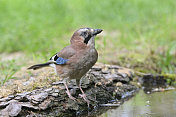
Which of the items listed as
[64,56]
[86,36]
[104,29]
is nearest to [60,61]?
[64,56]

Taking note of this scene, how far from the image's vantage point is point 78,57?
15.8 feet

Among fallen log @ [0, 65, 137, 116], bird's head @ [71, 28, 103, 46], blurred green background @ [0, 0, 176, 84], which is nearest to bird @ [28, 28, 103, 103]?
bird's head @ [71, 28, 103, 46]

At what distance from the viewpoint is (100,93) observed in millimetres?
5453

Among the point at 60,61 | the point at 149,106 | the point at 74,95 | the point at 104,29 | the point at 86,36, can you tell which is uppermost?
the point at 104,29

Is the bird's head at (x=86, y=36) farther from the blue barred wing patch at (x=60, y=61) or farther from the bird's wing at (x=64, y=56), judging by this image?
the blue barred wing patch at (x=60, y=61)

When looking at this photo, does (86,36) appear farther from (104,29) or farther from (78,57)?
(104,29)

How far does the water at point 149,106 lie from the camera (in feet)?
15.3

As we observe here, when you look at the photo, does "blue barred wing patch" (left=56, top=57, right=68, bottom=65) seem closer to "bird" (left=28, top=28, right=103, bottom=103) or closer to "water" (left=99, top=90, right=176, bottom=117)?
"bird" (left=28, top=28, right=103, bottom=103)

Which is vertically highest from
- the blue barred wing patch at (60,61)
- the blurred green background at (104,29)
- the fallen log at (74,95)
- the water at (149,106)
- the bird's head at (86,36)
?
the blurred green background at (104,29)

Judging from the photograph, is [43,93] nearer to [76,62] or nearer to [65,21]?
[76,62]

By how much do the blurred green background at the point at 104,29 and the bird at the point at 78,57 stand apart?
5.20ft

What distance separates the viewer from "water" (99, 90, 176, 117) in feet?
15.3

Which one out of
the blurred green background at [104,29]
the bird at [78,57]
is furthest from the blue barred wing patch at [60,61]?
the blurred green background at [104,29]

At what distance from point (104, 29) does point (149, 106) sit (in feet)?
18.2
